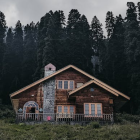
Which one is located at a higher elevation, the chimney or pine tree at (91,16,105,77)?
pine tree at (91,16,105,77)

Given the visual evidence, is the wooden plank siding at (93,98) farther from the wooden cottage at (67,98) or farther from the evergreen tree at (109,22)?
the evergreen tree at (109,22)

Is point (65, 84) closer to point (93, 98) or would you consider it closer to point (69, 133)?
point (93, 98)

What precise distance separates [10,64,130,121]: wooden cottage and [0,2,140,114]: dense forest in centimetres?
2119

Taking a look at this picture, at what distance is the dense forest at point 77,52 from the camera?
5588 centimetres

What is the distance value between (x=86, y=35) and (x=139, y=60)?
17656mm

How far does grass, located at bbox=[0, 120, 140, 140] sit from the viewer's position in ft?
64.3

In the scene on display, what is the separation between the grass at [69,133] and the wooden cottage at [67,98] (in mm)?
4557

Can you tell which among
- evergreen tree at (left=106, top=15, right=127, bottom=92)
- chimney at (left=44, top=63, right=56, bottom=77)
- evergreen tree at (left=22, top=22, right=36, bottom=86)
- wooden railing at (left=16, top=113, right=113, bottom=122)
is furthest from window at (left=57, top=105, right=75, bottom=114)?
evergreen tree at (left=22, top=22, right=36, bottom=86)

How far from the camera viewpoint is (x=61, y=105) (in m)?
30.9

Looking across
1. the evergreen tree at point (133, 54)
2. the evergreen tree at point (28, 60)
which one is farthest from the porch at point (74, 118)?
the evergreen tree at point (28, 60)

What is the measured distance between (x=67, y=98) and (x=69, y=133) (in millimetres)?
10130

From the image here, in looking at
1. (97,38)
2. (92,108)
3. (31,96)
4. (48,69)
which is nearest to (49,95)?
(31,96)

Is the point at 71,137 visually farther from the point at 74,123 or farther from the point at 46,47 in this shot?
the point at 46,47

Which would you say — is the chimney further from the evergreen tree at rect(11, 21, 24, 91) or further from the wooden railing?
the evergreen tree at rect(11, 21, 24, 91)
